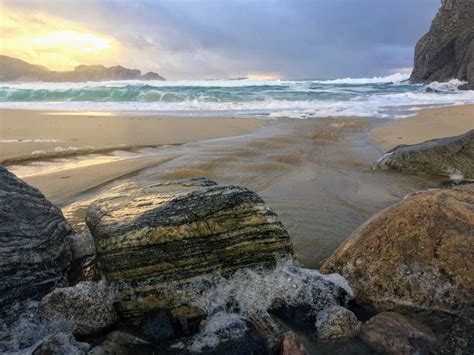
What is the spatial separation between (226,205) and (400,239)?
111 cm

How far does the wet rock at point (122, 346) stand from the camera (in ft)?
6.86

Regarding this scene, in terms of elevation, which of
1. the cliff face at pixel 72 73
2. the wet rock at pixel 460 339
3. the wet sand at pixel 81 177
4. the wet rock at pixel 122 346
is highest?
the cliff face at pixel 72 73

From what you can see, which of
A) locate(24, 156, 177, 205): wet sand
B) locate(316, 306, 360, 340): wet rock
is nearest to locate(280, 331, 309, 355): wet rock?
locate(316, 306, 360, 340): wet rock

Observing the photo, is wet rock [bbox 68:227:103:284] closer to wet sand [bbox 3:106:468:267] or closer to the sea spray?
wet sand [bbox 3:106:468:267]

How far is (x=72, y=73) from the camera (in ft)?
220

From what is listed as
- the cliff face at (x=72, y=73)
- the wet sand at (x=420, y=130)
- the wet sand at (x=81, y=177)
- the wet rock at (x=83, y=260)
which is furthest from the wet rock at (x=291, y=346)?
the cliff face at (x=72, y=73)

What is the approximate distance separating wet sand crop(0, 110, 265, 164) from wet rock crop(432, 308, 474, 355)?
6158mm

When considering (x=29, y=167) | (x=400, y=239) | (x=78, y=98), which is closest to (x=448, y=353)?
(x=400, y=239)

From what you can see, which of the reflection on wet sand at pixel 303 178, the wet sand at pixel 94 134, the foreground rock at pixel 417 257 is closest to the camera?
the foreground rock at pixel 417 257

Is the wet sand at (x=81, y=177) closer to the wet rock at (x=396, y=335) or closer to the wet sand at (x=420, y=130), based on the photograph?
the wet rock at (x=396, y=335)

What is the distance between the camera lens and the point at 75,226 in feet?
12.0

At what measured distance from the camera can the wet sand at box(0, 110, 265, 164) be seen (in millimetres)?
7031

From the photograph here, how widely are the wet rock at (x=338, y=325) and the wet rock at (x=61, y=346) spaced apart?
4.09 ft

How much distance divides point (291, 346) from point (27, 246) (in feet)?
5.60
